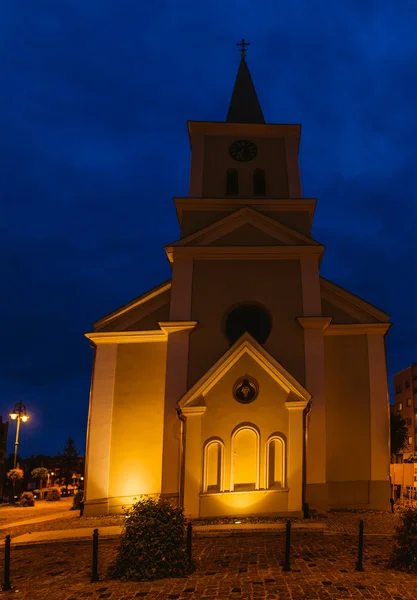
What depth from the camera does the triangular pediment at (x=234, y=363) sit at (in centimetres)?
1822

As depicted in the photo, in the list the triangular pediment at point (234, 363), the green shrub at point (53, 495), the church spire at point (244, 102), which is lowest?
the green shrub at point (53, 495)

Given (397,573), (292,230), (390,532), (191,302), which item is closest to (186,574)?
(397,573)

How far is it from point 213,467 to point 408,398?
56.6 metres

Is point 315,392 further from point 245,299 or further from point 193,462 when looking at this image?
point 193,462

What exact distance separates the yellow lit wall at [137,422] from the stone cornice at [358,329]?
7.37 metres

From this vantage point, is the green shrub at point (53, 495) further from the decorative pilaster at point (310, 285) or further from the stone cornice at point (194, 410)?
the decorative pilaster at point (310, 285)

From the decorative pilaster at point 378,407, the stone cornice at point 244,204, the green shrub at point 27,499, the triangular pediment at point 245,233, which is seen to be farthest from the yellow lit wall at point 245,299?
the green shrub at point 27,499

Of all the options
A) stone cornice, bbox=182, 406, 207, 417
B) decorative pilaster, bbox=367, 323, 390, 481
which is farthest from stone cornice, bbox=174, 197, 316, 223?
stone cornice, bbox=182, 406, 207, 417

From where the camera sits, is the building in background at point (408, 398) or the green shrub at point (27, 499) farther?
the building in background at point (408, 398)

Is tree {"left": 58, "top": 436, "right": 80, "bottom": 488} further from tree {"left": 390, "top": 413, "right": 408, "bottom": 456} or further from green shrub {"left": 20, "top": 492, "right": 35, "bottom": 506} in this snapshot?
tree {"left": 390, "top": 413, "right": 408, "bottom": 456}

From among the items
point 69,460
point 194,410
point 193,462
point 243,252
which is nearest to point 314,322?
point 243,252

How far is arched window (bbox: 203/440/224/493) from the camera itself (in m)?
17.7

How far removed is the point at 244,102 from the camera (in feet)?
90.6

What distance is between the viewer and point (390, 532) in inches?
580
